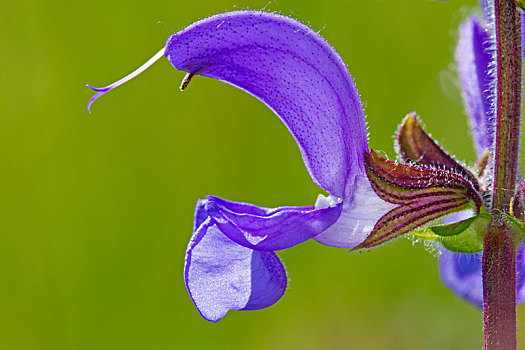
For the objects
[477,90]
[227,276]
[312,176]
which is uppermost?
[477,90]

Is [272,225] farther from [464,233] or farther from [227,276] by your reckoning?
[464,233]

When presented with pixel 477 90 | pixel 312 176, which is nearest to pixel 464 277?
pixel 477 90

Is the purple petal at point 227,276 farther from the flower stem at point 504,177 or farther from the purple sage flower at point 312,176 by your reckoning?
the flower stem at point 504,177

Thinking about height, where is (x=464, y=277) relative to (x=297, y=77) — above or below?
below

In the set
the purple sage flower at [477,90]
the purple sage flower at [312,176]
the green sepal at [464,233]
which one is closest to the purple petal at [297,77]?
the purple sage flower at [312,176]

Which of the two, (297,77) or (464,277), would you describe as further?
(464,277)
